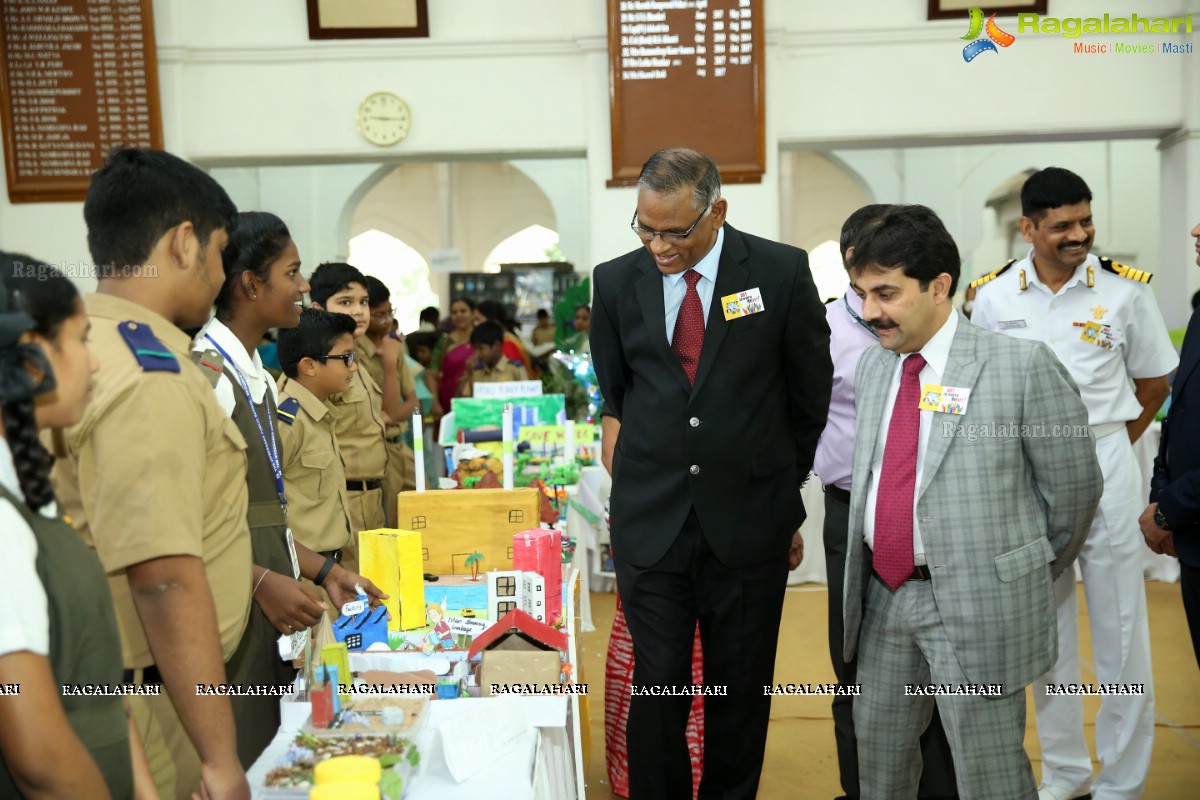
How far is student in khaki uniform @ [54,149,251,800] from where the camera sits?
1.45 meters

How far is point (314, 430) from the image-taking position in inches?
117

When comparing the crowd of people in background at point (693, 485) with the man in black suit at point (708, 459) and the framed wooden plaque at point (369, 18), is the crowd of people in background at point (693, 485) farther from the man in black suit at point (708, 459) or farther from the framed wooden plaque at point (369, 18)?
the framed wooden plaque at point (369, 18)

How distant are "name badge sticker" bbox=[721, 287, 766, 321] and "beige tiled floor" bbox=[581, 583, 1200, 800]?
5.55 feet

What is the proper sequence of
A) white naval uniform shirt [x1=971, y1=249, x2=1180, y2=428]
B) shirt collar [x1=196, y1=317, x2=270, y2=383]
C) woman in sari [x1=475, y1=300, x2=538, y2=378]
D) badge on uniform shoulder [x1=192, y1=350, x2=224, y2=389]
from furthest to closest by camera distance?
woman in sari [x1=475, y1=300, x2=538, y2=378] < white naval uniform shirt [x1=971, y1=249, x2=1180, y2=428] < shirt collar [x1=196, y1=317, x2=270, y2=383] < badge on uniform shoulder [x1=192, y1=350, x2=224, y2=389]

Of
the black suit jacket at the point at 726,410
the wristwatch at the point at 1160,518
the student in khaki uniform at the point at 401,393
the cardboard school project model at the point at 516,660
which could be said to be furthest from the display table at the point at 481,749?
the student in khaki uniform at the point at 401,393

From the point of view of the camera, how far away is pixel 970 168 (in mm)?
12711

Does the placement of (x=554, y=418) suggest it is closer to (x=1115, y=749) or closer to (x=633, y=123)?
(x=633, y=123)

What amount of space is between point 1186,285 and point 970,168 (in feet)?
22.5

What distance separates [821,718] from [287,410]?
2401 mm

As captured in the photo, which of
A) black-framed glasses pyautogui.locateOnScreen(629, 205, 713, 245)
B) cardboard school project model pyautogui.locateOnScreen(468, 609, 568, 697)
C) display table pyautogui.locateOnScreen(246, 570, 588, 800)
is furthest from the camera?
black-framed glasses pyautogui.locateOnScreen(629, 205, 713, 245)

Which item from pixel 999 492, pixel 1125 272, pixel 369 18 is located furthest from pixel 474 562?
pixel 369 18

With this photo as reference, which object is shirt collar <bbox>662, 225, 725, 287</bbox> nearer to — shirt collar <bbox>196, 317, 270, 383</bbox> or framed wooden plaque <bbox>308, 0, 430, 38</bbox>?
shirt collar <bbox>196, 317, 270, 383</bbox>

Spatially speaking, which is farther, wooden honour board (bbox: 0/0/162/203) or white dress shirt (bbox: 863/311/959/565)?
wooden honour board (bbox: 0/0/162/203)

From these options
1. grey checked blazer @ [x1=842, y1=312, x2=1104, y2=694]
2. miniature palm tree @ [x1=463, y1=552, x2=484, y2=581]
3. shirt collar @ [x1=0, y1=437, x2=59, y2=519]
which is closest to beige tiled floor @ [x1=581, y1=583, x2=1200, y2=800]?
miniature palm tree @ [x1=463, y1=552, x2=484, y2=581]
